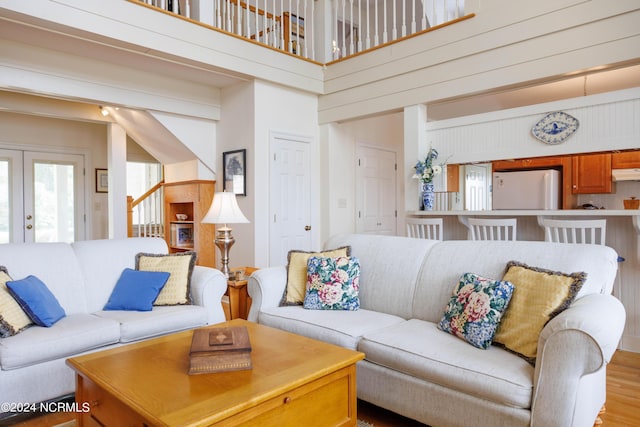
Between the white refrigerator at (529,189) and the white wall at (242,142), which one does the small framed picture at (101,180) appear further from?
the white refrigerator at (529,189)

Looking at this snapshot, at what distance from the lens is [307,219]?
5578mm

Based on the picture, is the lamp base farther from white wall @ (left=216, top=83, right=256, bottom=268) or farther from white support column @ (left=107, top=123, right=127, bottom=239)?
white support column @ (left=107, top=123, right=127, bottom=239)

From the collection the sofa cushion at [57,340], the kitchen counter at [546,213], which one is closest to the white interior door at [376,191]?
the kitchen counter at [546,213]

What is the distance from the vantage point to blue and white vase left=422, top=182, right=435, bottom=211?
444 cm

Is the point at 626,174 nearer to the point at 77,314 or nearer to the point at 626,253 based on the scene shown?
the point at 626,253

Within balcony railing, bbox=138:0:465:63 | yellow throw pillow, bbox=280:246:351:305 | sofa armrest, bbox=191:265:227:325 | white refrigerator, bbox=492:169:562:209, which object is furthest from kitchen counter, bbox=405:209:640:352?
sofa armrest, bbox=191:265:227:325

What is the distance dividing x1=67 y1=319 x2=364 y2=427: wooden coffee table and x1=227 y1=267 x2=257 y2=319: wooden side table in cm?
130

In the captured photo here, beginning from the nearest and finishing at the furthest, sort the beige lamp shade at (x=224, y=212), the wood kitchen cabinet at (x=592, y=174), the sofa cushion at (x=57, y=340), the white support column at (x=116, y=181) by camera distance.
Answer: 1. the sofa cushion at (x=57, y=340)
2. the beige lamp shade at (x=224, y=212)
3. the wood kitchen cabinet at (x=592, y=174)
4. the white support column at (x=116, y=181)

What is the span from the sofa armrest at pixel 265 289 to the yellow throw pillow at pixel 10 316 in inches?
52.1

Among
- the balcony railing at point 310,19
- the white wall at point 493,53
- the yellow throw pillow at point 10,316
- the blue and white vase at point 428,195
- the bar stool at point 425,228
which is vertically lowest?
the yellow throw pillow at point 10,316

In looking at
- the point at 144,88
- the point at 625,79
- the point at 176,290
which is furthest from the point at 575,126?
the point at 144,88

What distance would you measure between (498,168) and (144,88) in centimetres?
501

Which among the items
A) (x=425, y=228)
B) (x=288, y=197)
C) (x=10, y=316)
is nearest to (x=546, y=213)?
(x=425, y=228)

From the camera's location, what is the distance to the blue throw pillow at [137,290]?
2891 millimetres
